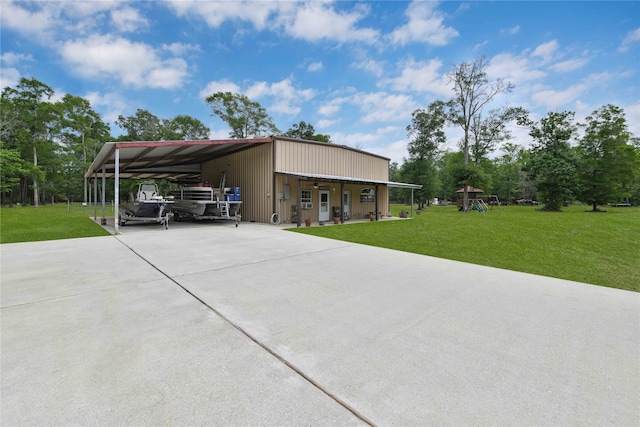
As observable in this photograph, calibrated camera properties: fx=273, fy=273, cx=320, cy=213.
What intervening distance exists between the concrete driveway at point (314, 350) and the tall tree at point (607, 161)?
27.1m

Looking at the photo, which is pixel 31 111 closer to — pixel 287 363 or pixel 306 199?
pixel 306 199

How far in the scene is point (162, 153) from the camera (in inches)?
491

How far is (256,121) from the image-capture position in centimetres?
3619

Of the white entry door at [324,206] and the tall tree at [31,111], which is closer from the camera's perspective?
the white entry door at [324,206]

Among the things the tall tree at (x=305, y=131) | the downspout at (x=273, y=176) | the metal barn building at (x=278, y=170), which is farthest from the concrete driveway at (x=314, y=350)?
the tall tree at (x=305, y=131)

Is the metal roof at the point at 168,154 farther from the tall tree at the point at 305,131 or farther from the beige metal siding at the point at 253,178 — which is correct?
the tall tree at the point at 305,131

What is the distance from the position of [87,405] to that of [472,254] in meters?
7.15

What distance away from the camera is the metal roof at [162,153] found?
10.1 meters

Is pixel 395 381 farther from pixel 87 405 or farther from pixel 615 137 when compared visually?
pixel 615 137

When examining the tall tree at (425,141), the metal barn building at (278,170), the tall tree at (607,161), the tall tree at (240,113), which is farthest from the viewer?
the tall tree at (240,113)

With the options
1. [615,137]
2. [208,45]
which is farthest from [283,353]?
[615,137]

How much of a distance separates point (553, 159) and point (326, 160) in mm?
22604

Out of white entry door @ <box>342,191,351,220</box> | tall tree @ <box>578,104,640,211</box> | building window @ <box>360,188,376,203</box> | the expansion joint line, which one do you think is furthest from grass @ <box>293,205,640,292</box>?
tall tree @ <box>578,104,640,211</box>

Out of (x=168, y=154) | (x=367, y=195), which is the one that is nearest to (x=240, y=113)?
(x=367, y=195)
